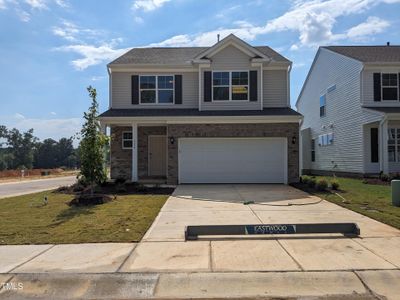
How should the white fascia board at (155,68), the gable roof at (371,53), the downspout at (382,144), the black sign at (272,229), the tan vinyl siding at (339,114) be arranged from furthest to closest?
1. the tan vinyl siding at (339,114)
2. the gable roof at (371,53)
3. the white fascia board at (155,68)
4. the downspout at (382,144)
5. the black sign at (272,229)

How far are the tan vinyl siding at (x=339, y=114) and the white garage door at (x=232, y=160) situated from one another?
6011 mm

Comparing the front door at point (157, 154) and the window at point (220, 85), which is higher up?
the window at point (220, 85)

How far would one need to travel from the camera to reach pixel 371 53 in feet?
78.7

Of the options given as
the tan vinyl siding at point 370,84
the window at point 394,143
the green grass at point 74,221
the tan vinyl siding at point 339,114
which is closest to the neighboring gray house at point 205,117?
the tan vinyl siding at point 370,84

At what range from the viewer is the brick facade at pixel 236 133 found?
19031 mm

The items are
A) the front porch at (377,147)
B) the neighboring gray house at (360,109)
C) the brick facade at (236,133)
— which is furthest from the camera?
the front porch at (377,147)

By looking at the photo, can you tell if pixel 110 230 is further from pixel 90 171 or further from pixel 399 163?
pixel 399 163

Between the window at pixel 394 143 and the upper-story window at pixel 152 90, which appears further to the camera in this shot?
the window at pixel 394 143

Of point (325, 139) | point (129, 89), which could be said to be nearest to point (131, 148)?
point (129, 89)

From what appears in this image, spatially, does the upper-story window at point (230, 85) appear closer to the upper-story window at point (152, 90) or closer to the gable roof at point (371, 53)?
the upper-story window at point (152, 90)

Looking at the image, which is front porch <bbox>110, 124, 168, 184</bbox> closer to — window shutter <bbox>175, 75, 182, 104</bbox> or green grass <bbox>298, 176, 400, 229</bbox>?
window shutter <bbox>175, 75, 182, 104</bbox>

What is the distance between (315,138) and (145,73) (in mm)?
15533

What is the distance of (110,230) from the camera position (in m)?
8.61

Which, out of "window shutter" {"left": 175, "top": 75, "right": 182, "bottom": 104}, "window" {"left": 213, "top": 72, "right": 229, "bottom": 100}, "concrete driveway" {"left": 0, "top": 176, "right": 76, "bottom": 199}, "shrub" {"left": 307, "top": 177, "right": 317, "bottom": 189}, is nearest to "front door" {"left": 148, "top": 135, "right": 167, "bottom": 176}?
"window shutter" {"left": 175, "top": 75, "right": 182, "bottom": 104}
